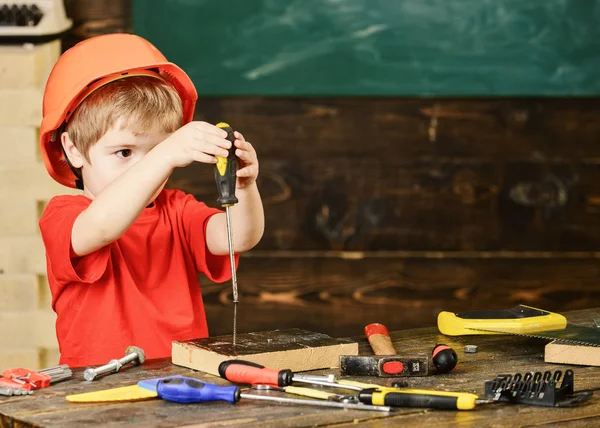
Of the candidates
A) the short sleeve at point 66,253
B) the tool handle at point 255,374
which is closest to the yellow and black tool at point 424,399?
the tool handle at point 255,374

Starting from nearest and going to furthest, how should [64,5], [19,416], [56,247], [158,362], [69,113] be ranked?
[19,416]
[158,362]
[56,247]
[69,113]
[64,5]

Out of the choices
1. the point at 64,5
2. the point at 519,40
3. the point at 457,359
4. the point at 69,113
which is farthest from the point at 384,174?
the point at 457,359

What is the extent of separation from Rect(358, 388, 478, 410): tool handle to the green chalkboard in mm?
2128

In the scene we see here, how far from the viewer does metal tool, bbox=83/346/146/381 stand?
4.24ft

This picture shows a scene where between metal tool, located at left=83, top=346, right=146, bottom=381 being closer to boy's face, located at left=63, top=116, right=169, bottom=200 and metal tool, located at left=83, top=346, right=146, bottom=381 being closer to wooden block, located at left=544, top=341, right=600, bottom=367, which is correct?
boy's face, located at left=63, top=116, right=169, bottom=200

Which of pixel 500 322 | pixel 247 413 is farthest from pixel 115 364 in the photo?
pixel 500 322

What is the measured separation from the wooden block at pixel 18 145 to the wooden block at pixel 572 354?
205 centimetres

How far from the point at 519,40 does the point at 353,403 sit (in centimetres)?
233

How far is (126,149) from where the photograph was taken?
1.70 meters

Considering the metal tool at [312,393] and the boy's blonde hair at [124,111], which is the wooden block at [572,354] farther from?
the boy's blonde hair at [124,111]

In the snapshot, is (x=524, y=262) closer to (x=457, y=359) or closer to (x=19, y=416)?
(x=457, y=359)

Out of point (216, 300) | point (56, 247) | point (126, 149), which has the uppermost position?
point (126, 149)

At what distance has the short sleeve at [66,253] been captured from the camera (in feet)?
5.33

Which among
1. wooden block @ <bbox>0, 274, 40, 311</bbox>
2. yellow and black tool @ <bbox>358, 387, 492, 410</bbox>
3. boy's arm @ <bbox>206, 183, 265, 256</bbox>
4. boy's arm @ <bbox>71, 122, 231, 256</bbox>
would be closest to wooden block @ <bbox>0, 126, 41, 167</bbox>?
wooden block @ <bbox>0, 274, 40, 311</bbox>
